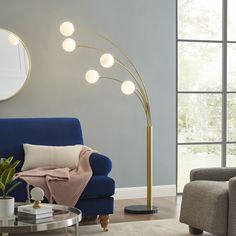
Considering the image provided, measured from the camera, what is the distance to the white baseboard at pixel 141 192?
644 centimetres

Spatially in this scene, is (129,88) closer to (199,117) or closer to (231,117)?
(199,117)

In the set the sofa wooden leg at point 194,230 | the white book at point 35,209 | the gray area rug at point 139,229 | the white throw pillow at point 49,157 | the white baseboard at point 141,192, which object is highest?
the white throw pillow at point 49,157

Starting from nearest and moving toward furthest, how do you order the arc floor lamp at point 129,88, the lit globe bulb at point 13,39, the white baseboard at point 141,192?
the arc floor lamp at point 129,88, the lit globe bulb at point 13,39, the white baseboard at point 141,192

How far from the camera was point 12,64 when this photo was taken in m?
5.89

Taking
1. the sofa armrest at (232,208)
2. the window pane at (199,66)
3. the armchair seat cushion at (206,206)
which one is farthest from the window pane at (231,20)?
the sofa armrest at (232,208)

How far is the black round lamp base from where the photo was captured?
5566 mm

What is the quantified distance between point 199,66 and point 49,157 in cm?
256

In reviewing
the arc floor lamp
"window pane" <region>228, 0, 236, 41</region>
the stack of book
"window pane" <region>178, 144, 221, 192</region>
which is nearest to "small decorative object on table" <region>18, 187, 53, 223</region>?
the stack of book

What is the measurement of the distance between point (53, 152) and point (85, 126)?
3.75ft

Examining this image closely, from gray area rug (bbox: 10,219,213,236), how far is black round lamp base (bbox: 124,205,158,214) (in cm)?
47

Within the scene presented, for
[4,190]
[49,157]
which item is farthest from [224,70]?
[4,190]

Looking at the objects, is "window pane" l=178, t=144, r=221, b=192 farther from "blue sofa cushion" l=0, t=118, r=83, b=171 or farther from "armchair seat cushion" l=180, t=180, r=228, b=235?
"armchair seat cushion" l=180, t=180, r=228, b=235

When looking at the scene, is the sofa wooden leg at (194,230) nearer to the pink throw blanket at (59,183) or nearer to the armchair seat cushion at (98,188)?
the armchair seat cushion at (98,188)

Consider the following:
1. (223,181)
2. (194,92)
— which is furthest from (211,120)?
(223,181)
